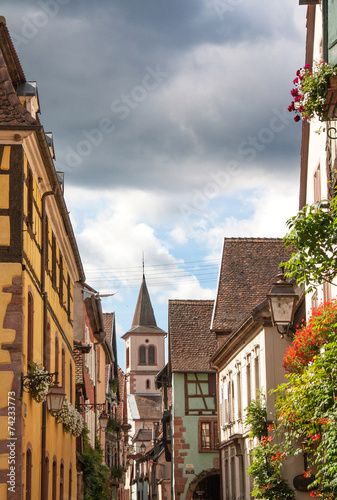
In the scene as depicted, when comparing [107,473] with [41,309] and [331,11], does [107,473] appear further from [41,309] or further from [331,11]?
[331,11]

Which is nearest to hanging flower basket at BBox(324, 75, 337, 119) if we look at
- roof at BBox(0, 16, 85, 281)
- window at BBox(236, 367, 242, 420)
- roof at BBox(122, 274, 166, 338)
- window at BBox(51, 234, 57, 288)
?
roof at BBox(0, 16, 85, 281)

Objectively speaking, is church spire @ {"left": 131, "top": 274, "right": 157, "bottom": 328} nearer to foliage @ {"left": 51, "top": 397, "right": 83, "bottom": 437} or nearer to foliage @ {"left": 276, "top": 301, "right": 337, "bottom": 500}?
foliage @ {"left": 51, "top": 397, "right": 83, "bottom": 437}

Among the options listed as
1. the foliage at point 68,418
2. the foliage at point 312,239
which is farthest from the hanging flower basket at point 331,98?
the foliage at point 68,418

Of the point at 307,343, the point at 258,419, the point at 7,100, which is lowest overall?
the point at 258,419

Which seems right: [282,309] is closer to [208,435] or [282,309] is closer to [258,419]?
[258,419]

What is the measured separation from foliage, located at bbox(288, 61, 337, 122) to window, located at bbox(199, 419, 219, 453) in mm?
30220

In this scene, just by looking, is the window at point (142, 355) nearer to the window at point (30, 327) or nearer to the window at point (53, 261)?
the window at point (53, 261)

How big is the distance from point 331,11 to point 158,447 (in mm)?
43578

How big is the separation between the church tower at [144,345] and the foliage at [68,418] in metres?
95.2

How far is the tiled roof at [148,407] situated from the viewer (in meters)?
110

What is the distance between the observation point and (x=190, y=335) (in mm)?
43344

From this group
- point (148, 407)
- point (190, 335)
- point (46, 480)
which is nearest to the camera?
point (46, 480)

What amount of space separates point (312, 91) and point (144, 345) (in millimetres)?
108596

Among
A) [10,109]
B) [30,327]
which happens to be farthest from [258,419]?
[10,109]
